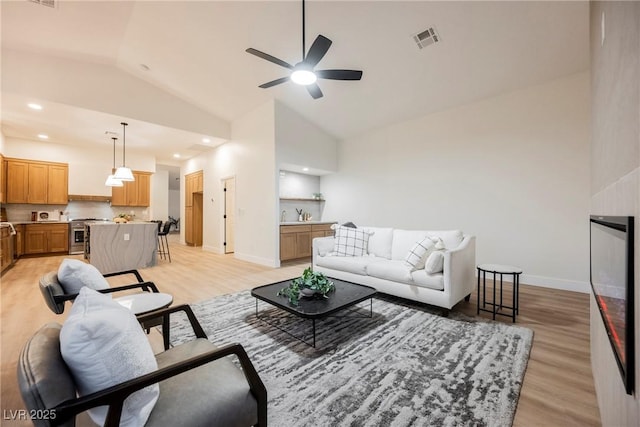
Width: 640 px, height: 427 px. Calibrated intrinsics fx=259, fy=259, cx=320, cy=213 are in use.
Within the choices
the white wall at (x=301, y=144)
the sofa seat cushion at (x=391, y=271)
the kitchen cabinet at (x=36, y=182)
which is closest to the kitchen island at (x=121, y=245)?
the kitchen cabinet at (x=36, y=182)

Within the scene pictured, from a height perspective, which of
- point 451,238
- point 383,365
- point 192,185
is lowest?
point 383,365

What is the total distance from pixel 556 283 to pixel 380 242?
2.71 m

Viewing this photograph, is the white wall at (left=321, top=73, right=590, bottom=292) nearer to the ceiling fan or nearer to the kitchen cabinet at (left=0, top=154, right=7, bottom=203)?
the ceiling fan

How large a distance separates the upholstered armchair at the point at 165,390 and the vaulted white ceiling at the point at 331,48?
3.88 metres

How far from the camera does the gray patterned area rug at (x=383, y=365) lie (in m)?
Result: 1.55

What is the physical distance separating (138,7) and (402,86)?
13.6ft

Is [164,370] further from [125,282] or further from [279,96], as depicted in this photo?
[279,96]

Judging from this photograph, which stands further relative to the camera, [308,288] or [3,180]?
[3,180]

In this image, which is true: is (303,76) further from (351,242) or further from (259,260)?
(259,260)

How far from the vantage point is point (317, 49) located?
8.30ft

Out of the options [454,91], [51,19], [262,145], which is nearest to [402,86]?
[454,91]

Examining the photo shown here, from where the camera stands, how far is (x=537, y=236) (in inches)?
162

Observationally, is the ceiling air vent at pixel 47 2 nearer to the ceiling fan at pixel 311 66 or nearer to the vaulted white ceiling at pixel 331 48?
the vaulted white ceiling at pixel 331 48

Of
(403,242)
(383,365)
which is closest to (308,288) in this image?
(383,365)
